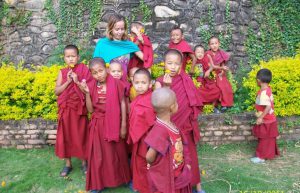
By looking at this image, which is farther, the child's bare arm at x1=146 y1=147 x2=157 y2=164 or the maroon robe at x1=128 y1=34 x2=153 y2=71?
the maroon robe at x1=128 y1=34 x2=153 y2=71

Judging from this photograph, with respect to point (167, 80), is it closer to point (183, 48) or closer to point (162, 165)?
point (162, 165)

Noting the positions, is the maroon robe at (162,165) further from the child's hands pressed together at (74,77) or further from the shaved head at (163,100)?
the child's hands pressed together at (74,77)

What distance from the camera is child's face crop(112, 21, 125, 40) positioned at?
471 centimetres

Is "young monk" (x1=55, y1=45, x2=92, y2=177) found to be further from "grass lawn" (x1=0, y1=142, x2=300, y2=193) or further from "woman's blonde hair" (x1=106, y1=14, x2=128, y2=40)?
"woman's blonde hair" (x1=106, y1=14, x2=128, y2=40)

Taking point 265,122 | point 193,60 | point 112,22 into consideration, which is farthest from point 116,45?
point 265,122

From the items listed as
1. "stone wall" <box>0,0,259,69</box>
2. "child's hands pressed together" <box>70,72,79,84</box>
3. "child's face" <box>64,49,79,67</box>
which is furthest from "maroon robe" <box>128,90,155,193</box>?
"stone wall" <box>0,0,259,69</box>

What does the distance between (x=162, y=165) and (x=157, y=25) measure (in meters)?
4.87

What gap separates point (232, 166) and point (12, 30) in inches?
229

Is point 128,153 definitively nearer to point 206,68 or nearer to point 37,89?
point 37,89

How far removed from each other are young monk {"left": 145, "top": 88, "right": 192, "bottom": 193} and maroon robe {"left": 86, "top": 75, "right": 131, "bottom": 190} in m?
1.04

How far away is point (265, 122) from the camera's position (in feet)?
16.9

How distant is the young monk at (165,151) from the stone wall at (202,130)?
7.89 feet

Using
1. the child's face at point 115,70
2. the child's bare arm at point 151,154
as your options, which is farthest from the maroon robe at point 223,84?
the child's bare arm at point 151,154

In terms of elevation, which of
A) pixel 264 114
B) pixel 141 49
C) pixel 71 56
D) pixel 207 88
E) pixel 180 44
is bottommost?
pixel 264 114
